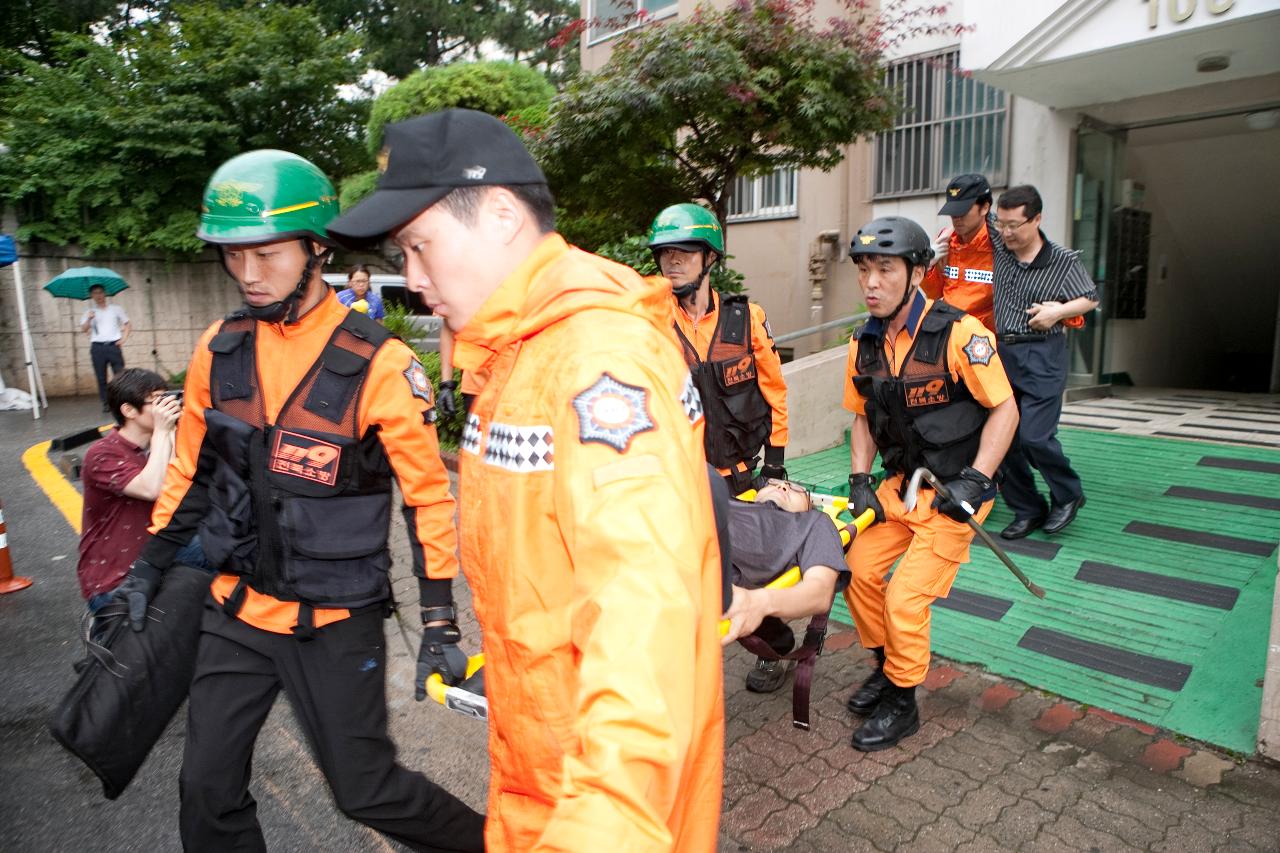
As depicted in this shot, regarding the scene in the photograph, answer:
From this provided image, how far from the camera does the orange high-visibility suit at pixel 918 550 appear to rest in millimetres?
3346

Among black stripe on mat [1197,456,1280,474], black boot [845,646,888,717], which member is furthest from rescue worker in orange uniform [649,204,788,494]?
black stripe on mat [1197,456,1280,474]

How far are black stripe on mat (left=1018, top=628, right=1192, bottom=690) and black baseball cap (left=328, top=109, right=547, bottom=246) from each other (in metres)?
3.74

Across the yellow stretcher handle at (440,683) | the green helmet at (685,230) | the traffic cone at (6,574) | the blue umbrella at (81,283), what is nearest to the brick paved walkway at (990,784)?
the yellow stretcher handle at (440,683)

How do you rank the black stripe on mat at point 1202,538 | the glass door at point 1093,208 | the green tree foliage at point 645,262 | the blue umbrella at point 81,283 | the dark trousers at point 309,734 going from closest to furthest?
the dark trousers at point 309,734
the black stripe on mat at point 1202,538
the green tree foliage at point 645,262
the glass door at point 1093,208
the blue umbrella at point 81,283

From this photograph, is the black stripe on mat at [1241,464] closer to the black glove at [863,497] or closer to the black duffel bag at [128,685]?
the black glove at [863,497]

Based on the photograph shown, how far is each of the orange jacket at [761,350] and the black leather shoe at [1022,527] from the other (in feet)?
6.45

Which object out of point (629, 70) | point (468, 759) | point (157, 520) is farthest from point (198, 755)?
point (629, 70)

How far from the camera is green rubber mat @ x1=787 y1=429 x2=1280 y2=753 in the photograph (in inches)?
145

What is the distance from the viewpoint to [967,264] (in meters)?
5.60

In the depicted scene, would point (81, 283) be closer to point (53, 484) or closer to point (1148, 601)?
point (53, 484)

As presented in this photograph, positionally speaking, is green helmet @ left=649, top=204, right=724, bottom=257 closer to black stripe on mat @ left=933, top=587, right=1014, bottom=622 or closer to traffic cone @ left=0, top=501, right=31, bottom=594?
black stripe on mat @ left=933, top=587, right=1014, bottom=622

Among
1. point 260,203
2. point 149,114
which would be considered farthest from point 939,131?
point 149,114

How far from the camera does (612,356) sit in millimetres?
1196

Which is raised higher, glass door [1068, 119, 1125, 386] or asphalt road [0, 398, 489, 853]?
glass door [1068, 119, 1125, 386]
